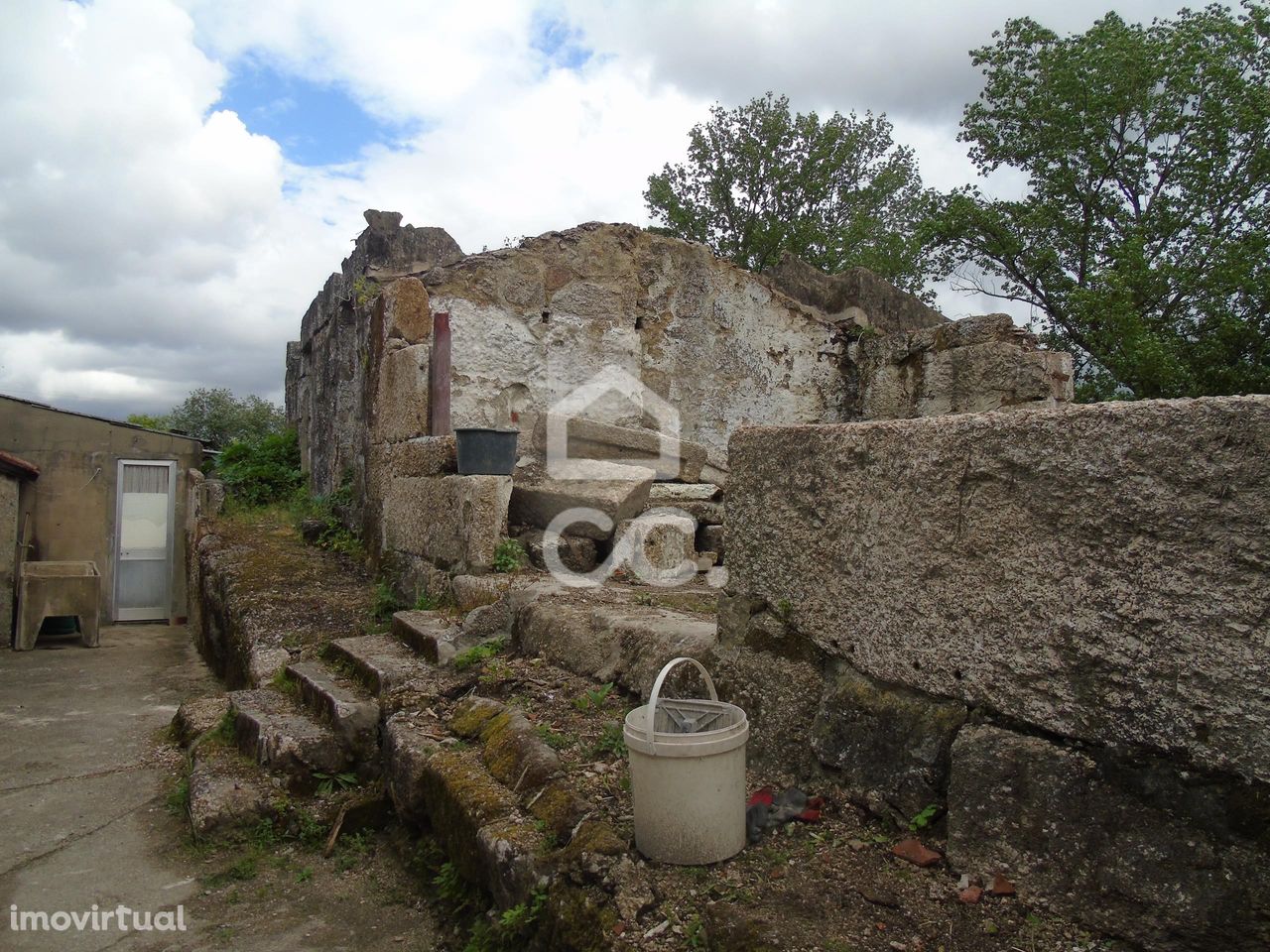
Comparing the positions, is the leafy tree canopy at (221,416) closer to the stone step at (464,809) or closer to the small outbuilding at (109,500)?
the small outbuilding at (109,500)

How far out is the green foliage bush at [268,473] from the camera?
980cm

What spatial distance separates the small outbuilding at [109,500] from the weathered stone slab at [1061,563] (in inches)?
427

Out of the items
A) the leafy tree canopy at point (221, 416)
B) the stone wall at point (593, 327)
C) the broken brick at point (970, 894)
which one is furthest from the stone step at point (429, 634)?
the leafy tree canopy at point (221, 416)

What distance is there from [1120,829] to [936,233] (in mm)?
15286

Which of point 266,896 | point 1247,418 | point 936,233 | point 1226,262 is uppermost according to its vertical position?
point 936,233

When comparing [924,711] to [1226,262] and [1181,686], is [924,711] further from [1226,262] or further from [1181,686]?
[1226,262]

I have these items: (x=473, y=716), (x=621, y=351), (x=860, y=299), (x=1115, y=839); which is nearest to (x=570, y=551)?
(x=473, y=716)

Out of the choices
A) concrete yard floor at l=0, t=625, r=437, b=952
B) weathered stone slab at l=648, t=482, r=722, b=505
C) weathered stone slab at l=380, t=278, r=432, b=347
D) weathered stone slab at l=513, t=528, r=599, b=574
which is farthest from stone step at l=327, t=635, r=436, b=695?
weathered stone slab at l=380, t=278, r=432, b=347

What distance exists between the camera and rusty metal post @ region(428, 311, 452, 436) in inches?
224

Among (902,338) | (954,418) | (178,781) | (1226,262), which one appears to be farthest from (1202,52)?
(178,781)

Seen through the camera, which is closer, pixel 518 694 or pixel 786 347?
pixel 518 694

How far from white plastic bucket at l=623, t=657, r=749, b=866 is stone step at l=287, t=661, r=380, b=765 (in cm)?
173

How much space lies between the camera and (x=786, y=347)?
6.91 metres

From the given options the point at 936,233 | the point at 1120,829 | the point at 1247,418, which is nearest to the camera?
the point at 1247,418
